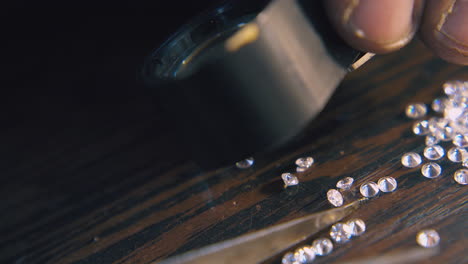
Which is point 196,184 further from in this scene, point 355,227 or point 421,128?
point 421,128

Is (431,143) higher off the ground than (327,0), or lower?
lower

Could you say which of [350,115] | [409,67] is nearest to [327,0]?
Result: [350,115]

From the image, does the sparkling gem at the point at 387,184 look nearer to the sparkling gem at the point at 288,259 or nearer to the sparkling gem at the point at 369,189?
the sparkling gem at the point at 369,189

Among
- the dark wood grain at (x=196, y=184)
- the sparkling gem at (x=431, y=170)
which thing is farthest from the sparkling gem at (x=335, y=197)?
the sparkling gem at (x=431, y=170)

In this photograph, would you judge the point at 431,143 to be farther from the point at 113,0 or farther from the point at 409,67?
the point at 113,0

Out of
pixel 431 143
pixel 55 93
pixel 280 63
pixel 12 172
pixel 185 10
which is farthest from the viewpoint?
pixel 185 10

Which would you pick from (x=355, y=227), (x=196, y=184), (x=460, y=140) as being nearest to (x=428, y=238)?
(x=355, y=227)

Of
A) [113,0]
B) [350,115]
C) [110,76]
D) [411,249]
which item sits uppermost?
[113,0]
